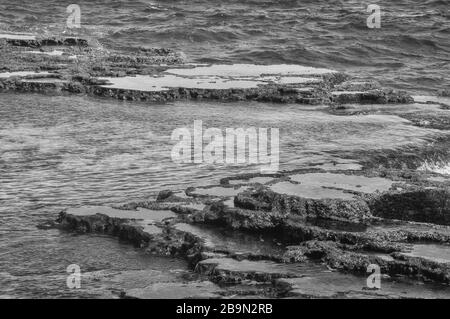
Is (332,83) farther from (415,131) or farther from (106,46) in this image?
(106,46)

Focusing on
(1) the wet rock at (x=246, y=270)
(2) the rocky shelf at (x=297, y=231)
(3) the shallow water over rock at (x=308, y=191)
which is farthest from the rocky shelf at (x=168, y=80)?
(1) the wet rock at (x=246, y=270)

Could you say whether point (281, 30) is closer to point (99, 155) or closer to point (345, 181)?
point (99, 155)

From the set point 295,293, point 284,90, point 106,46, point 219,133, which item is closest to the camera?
point 295,293

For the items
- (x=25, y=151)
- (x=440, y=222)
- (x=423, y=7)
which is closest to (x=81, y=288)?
(x=440, y=222)

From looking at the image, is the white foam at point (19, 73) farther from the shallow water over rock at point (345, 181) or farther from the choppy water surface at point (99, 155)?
the shallow water over rock at point (345, 181)

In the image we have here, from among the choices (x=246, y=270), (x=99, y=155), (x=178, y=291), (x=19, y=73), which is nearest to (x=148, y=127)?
(x=99, y=155)

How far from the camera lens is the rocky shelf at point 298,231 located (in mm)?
5602

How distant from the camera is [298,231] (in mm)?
6488

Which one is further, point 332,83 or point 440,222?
point 332,83

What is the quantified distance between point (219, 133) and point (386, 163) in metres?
2.26

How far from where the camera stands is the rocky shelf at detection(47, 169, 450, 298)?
5602 millimetres

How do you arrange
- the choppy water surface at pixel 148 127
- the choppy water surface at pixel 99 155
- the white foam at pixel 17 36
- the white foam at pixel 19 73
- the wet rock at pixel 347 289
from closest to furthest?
the wet rock at pixel 347 289 → the choppy water surface at pixel 99 155 → the choppy water surface at pixel 148 127 → the white foam at pixel 19 73 → the white foam at pixel 17 36

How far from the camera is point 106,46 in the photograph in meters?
19.4

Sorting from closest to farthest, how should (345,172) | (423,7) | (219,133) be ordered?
(345,172) < (219,133) < (423,7)
